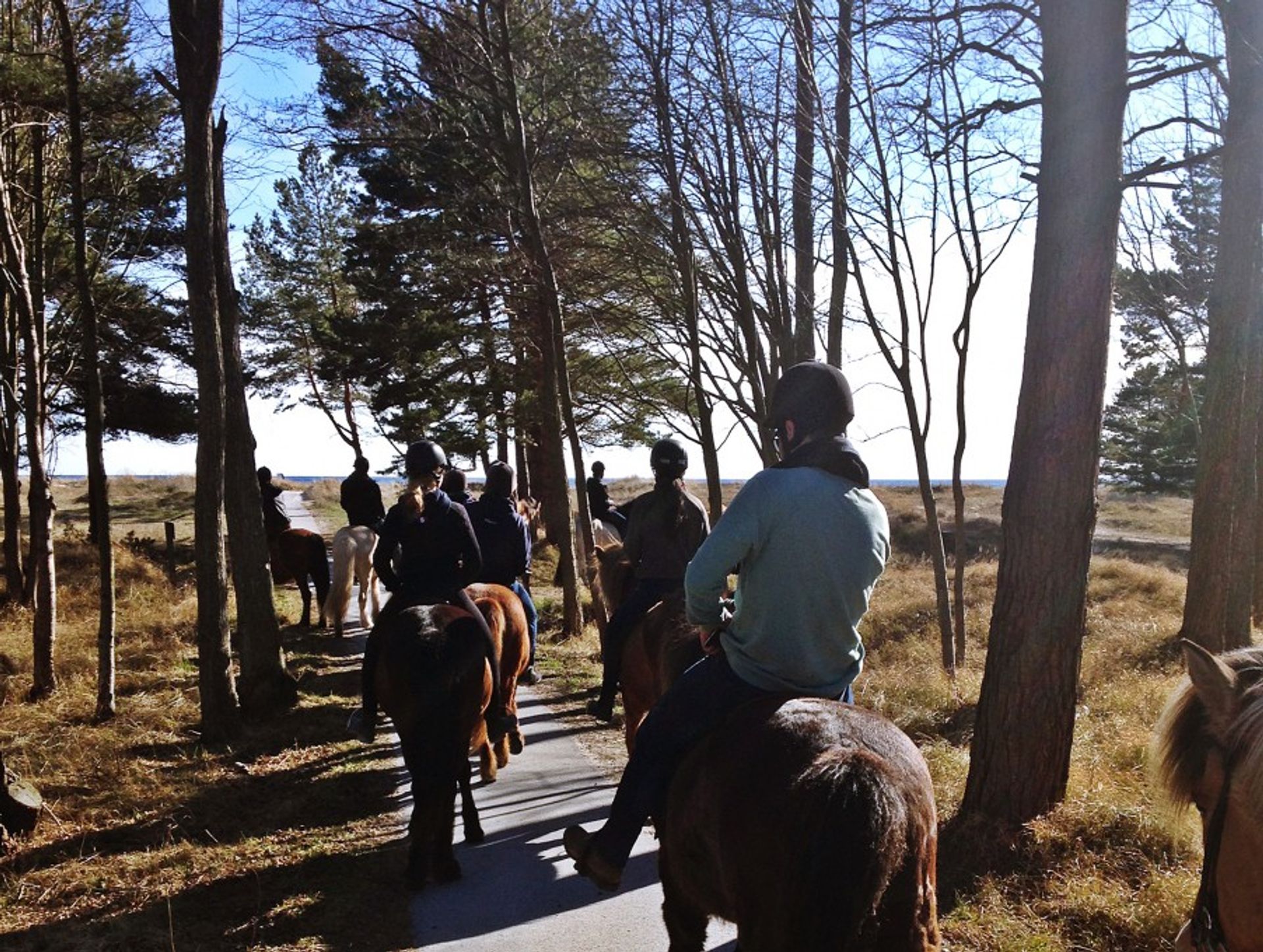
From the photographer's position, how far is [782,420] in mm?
3469

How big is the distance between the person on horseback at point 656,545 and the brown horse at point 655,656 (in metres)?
0.17

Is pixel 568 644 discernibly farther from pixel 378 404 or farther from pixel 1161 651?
pixel 378 404

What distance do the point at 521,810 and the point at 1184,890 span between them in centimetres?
410

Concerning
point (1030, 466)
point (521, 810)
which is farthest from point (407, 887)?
point (1030, 466)

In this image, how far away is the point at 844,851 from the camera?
2441 mm

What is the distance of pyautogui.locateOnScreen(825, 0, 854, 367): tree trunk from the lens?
28.3 ft

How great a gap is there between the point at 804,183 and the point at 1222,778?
836cm

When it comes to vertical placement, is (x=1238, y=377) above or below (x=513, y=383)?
below

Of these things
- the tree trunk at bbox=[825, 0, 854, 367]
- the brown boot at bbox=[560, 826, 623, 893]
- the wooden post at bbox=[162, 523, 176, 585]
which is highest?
the tree trunk at bbox=[825, 0, 854, 367]

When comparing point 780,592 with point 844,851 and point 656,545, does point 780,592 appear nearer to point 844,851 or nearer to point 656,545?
point 844,851

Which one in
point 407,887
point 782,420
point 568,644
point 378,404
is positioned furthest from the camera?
point 378,404

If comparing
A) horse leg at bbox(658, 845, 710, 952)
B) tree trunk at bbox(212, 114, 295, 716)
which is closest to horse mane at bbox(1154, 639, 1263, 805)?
→ horse leg at bbox(658, 845, 710, 952)

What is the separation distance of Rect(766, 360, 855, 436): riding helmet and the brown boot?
1842 millimetres

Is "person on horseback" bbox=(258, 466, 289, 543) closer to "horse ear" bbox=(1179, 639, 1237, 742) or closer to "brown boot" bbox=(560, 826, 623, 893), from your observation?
"brown boot" bbox=(560, 826, 623, 893)
